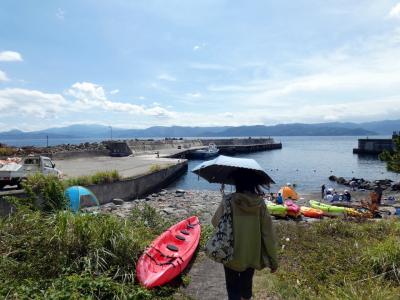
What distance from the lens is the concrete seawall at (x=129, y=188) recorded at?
46.7 feet

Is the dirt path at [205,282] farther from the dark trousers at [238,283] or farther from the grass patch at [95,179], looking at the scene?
the grass patch at [95,179]

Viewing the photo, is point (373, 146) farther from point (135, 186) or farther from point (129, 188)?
point (129, 188)

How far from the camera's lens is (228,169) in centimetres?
496

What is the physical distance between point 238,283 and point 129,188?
790 inches

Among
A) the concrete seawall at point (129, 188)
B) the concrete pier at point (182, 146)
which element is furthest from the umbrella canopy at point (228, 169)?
the concrete pier at point (182, 146)

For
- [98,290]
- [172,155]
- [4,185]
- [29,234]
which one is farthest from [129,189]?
[172,155]

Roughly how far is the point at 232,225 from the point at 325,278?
119 inches

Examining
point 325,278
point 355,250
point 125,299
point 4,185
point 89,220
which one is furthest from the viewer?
point 4,185

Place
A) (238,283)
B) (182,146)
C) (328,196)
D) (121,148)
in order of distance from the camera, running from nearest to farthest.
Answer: (238,283) → (328,196) → (121,148) → (182,146)

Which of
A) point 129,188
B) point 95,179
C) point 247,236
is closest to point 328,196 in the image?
point 129,188

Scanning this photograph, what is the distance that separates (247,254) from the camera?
13.5ft

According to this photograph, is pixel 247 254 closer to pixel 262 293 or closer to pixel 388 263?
pixel 262 293

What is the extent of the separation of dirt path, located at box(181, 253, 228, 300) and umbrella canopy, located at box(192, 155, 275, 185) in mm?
2090

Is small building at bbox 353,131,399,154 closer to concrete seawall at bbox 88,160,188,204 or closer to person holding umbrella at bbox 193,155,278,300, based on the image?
concrete seawall at bbox 88,160,188,204
